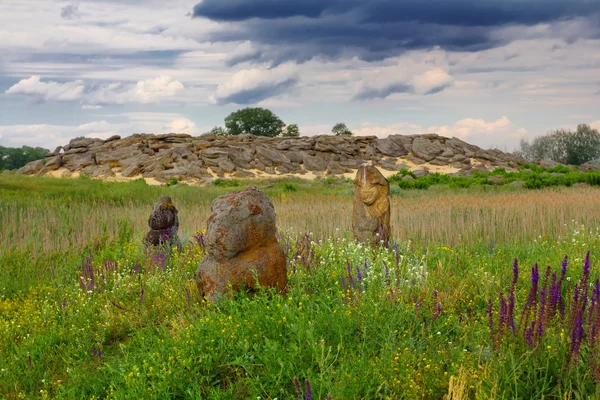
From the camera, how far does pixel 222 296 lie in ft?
19.7

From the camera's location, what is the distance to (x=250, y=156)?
1689 inches

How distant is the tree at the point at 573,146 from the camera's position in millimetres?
58969

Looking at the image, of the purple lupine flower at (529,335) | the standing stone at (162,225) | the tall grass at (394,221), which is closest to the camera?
the purple lupine flower at (529,335)

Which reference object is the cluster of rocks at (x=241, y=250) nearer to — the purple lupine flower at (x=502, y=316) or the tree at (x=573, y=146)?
the purple lupine flower at (x=502, y=316)

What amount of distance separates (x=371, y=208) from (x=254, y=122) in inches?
2106

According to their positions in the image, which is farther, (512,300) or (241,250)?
(241,250)

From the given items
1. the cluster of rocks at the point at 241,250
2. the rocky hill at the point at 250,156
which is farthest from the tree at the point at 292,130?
the cluster of rocks at the point at 241,250

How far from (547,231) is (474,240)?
1.82 m

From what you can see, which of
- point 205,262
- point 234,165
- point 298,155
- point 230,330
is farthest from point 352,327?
point 298,155

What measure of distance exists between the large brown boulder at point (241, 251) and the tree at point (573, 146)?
2283 inches

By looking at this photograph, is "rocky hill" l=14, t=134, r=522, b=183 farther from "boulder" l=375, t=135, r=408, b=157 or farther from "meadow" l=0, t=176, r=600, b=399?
"meadow" l=0, t=176, r=600, b=399

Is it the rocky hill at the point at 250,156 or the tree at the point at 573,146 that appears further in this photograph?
the tree at the point at 573,146

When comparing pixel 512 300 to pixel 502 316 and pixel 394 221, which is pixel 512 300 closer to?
pixel 502 316

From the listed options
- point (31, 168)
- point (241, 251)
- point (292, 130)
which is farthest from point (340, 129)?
point (241, 251)
